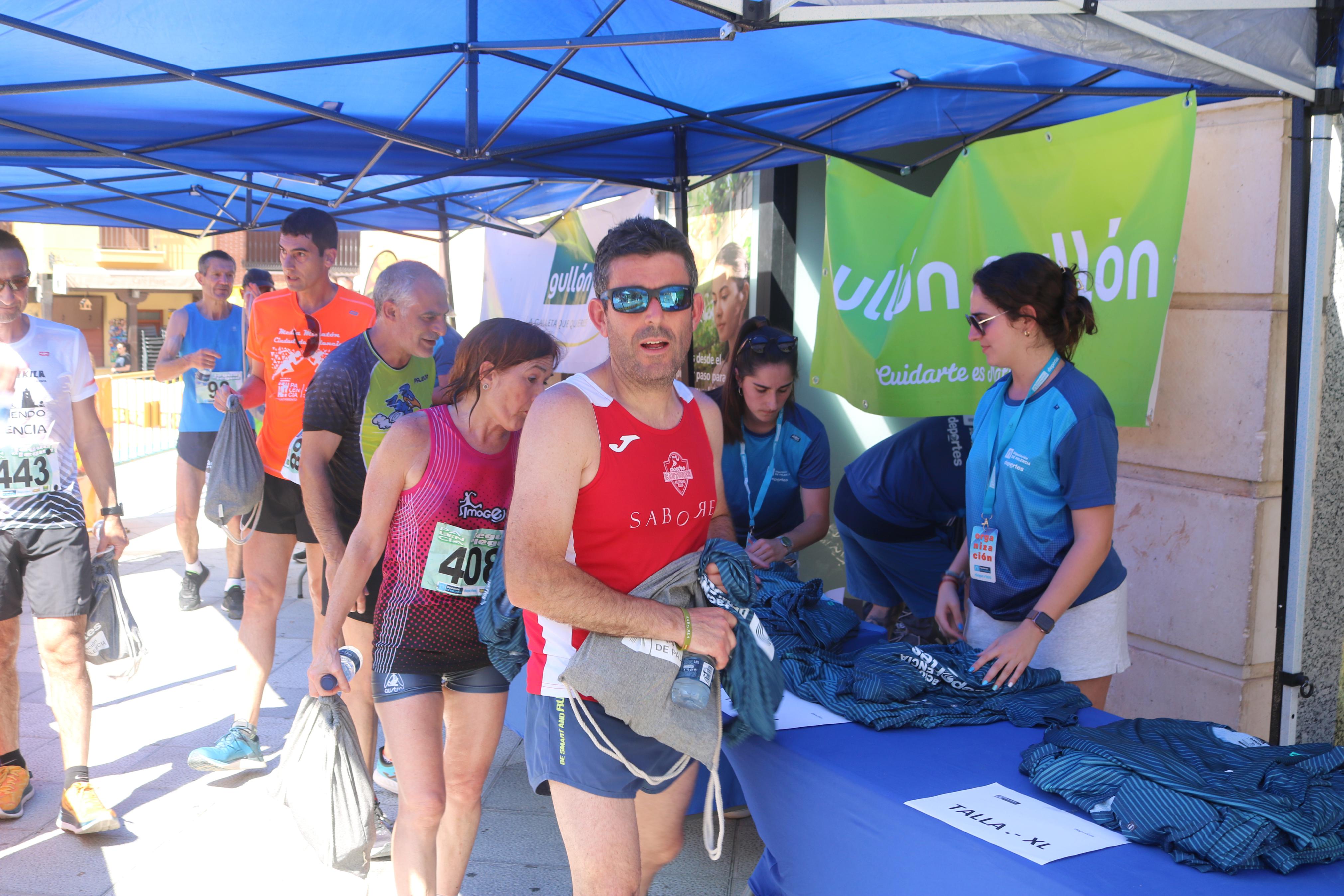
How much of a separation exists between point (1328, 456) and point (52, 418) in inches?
167

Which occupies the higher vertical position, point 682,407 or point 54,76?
point 54,76

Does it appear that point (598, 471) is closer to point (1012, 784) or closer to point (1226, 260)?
point (1012, 784)

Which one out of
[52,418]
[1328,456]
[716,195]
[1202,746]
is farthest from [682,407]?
[716,195]

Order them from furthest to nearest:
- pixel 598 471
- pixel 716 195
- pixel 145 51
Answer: pixel 716 195, pixel 145 51, pixel 598 471

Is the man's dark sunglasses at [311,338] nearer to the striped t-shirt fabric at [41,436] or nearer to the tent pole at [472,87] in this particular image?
the striped t-shirt fabric at [41,436]

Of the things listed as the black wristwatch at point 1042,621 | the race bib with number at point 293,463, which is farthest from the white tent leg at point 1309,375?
the race bib with number at point 293,463

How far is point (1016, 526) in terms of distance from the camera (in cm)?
258

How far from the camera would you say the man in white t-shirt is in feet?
11.4

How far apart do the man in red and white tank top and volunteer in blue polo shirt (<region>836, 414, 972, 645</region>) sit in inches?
68.5

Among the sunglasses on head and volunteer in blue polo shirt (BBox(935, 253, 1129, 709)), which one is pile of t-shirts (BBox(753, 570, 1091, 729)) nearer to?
volunteer in blue polo shirt (BBox(935, 253, 1129, 709))

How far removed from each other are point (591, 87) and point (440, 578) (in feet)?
8.33

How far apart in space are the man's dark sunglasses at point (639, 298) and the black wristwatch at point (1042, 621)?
4.01ft

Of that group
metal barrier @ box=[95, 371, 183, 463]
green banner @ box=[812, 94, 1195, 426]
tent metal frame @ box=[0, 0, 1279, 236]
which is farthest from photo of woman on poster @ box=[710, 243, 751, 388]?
metal barrier @ box=[95, 371, 183, 463]

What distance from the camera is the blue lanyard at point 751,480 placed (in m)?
3.70
